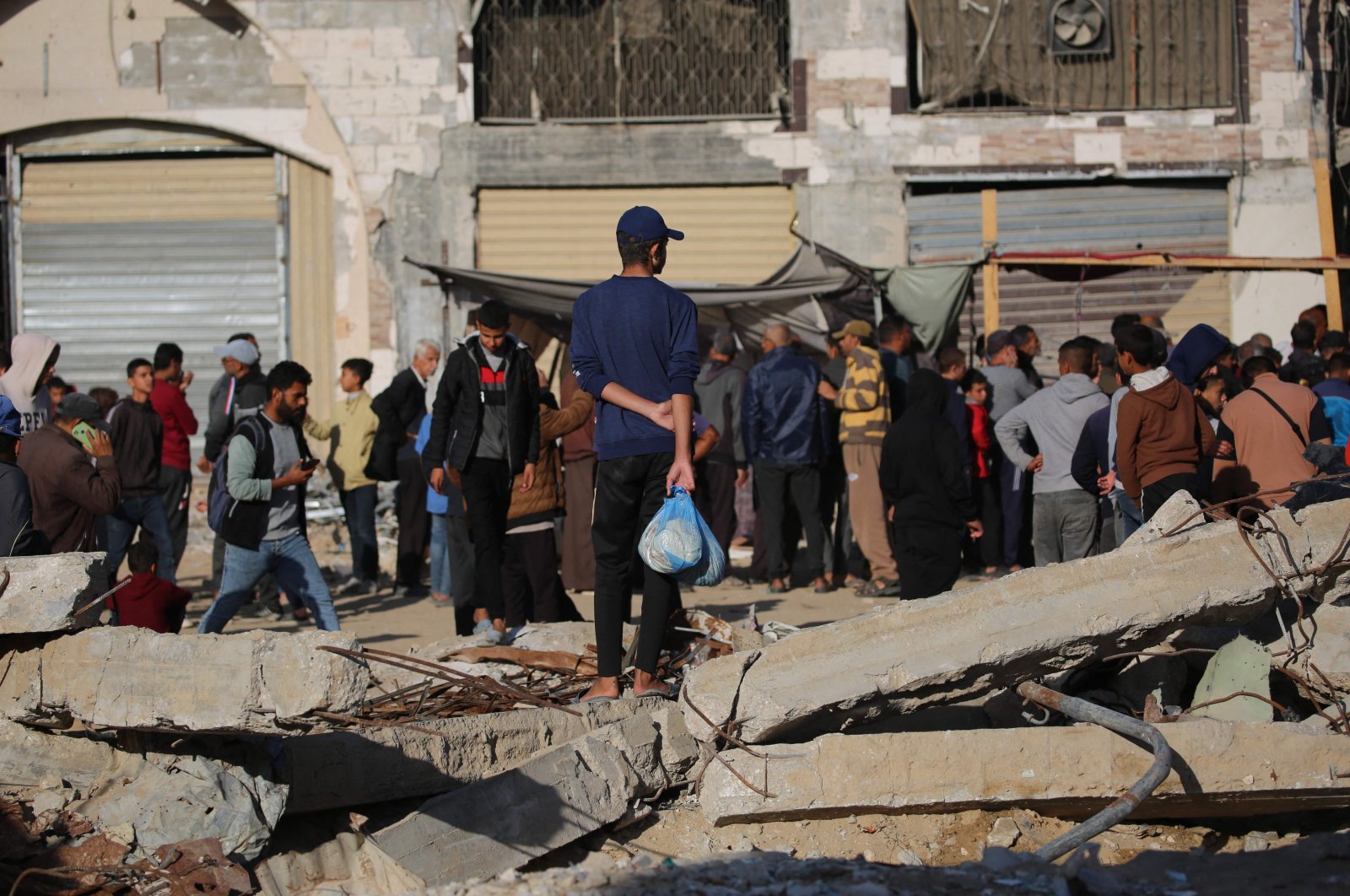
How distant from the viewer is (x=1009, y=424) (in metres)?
9.16

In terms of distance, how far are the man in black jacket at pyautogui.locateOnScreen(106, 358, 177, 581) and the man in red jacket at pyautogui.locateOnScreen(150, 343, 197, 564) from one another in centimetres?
97

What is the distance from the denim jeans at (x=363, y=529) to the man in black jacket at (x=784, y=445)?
3063 millimetres

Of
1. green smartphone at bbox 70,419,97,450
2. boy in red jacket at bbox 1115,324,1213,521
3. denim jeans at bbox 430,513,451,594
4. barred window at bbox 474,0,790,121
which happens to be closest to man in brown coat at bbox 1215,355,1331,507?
boy in red jacket at bbox 1115,324,1213,521

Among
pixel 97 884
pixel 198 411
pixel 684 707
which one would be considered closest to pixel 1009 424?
pixel 684 707

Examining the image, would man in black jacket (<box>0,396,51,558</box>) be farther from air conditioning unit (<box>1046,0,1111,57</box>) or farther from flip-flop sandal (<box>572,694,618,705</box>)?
air conditioning unit (<box>1046,0,1111,57</box>)

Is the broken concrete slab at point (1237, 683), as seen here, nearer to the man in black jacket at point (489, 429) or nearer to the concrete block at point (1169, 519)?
the concrete block at point (1169, 519)

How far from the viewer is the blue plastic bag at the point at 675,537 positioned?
17.7 ft

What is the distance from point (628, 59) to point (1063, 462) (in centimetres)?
824

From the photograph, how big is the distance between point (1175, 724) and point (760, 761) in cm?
148

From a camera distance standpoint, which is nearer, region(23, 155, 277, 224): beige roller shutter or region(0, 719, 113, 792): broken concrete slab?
region(0, 719, 113, 792): broken concrete slab

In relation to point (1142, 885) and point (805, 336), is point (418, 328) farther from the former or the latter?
point (1142, 885)

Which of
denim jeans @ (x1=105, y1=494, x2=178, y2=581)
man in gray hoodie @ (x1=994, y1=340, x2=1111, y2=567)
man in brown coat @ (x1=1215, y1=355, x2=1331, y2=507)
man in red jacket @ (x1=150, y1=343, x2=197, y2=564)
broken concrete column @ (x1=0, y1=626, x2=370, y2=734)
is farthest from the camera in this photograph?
man in red jacket @ (x1=150, y1=343, x2=197, y2=564)

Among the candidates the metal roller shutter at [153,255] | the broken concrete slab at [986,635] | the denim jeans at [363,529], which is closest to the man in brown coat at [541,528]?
the broken concrete slab at [986,635]

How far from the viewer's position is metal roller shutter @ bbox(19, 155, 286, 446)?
1535 cm
